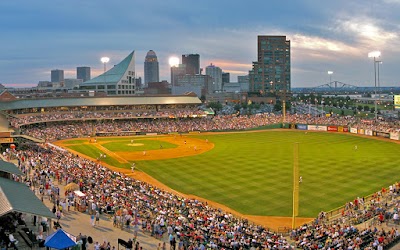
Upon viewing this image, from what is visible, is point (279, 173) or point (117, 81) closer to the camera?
point (279, 173)

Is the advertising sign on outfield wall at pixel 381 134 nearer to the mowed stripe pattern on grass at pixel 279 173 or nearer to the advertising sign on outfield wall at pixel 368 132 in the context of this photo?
the advertising sign on outfield wall at pixel 368 132

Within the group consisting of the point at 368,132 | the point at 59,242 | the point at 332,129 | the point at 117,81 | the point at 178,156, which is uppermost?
the point at 117,81

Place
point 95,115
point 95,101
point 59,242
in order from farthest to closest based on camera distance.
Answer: point 95,101 < point 95,115 < point 59,242

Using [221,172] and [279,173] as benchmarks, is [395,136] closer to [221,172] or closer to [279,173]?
[279,173]

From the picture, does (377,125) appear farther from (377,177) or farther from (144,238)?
(144,238)

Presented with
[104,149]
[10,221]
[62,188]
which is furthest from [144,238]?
[104,149]

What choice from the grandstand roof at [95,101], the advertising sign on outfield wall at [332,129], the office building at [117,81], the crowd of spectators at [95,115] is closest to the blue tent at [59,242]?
the crowd of spectators at [95,115]

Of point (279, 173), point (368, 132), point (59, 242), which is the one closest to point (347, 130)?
point (368, 132)
